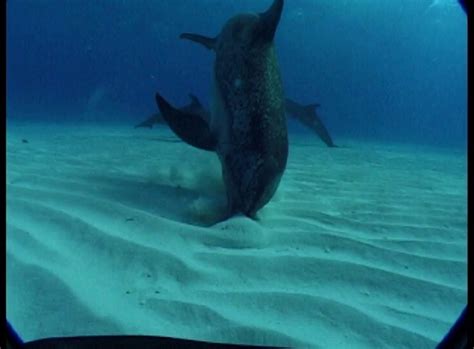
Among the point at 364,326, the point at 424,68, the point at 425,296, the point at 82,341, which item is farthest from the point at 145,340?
the point at 424,68

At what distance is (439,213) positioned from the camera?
3611mm

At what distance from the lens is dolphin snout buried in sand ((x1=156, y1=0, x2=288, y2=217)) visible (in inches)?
110

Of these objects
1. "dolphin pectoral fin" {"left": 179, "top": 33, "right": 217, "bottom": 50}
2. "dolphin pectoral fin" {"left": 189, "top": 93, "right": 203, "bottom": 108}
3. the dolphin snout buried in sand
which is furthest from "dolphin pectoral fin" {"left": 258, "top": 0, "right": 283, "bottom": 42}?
"dolphin pectoral fin" {"left": 189, "top": 93, "right": 203, "bottom": 108}

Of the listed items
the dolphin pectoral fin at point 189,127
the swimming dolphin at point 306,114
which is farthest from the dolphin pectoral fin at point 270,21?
→ the swimming dolphin at point 306,114

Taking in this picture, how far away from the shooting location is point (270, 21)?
303cm

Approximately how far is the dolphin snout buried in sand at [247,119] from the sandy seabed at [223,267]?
0.84 ft

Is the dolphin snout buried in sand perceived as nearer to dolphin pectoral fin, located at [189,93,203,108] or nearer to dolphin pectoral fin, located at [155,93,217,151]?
dolphin pectoral fin, located at [155,93,217,151]

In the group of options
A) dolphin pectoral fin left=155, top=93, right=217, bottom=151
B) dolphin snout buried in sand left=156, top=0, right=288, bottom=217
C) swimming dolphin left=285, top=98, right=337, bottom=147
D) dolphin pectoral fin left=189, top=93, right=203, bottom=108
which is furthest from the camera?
swimming dolphin left=285, top=98, right=337, bottom=147

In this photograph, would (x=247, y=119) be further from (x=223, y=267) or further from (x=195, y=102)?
(x=195, y=102)

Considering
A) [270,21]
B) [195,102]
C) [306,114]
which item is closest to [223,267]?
[270,21]

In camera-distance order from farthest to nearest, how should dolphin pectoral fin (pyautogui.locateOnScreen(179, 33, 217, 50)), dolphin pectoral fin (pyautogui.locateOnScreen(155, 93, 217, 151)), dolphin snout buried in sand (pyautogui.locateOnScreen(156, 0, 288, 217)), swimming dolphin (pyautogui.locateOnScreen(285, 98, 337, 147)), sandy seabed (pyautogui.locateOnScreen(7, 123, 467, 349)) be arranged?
swimming dolphin (pyautogui.locateOnScreen(285, 98, 337, 147)) → dolphin pectoral fin (pyautogui.locateOnScreen(179, 33, 217, 50)) → dolphin pectoral fin (pyautogui.locateOnScreen(155, 93, 217, 151)) → dolphin snout buried in sand (pyautogui.locateOnScreen(156, 0, 288, 217)) → sandy seabed (pyautogui.locateOnScreen(7, 123, 467, 349))

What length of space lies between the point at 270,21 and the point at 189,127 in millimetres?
957

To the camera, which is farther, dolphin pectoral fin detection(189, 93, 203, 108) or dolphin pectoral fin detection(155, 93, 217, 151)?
dolphin pectoral fin detection(189, 93, 203, 108)

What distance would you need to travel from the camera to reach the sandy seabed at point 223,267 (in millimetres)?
1669
